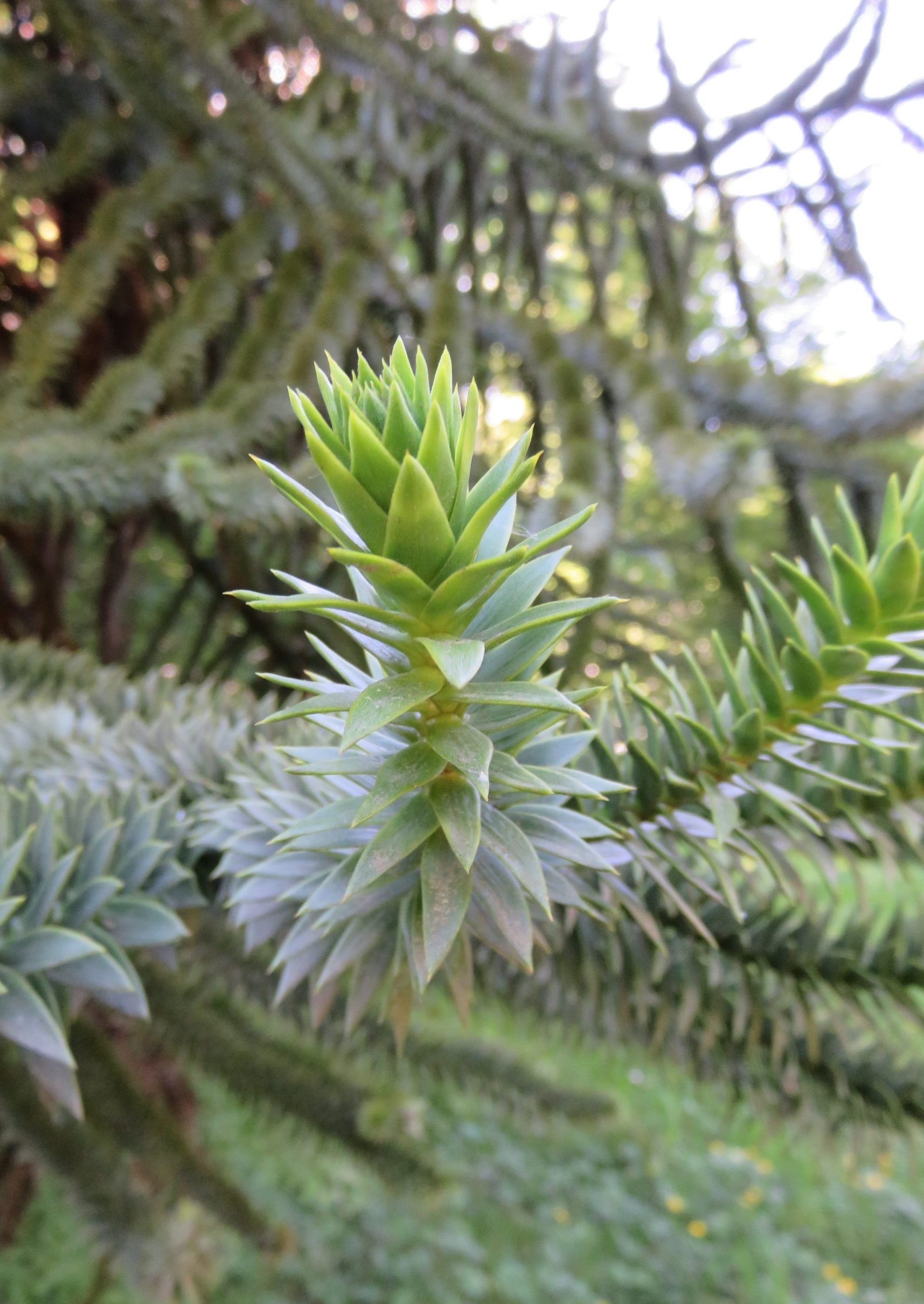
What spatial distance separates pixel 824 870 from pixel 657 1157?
6.28ft

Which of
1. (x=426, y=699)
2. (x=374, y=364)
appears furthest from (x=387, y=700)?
(x=374, y=364)

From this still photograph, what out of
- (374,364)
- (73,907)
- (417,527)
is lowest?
Answer: (73,907)

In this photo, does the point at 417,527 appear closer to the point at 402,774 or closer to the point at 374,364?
the point at 402,774

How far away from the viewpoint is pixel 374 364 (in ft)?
3.32

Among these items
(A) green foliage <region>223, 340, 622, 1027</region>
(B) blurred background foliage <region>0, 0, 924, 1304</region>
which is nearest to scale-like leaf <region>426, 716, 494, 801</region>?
(A) green foliage <region>223, 340, 622, 1027</region>

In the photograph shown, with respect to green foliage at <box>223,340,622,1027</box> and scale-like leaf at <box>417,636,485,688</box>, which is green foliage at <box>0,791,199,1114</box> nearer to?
green foliage at <box>223,340,622,1027</box>

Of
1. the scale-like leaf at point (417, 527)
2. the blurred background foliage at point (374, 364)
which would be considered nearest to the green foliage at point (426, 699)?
the scale-like leaf at point (417, 527)

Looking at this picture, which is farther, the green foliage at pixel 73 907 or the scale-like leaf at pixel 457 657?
the green foliage at pixel 73 907

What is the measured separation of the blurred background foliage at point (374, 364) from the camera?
71 cm

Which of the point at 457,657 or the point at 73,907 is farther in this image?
the point at 73,907

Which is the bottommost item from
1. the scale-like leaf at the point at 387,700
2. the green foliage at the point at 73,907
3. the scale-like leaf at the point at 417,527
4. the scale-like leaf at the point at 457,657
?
the green foliage at the point at 73,907

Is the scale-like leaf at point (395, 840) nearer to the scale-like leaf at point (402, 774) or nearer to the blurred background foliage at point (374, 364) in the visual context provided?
the scale-like leaf at point (402, 774)

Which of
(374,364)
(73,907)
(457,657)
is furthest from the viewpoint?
(374,364)

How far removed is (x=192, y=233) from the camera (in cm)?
121
